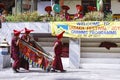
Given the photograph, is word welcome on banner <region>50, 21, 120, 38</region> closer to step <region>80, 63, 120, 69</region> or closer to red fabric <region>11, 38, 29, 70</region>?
step <region>80, 63, 120, 69</region>

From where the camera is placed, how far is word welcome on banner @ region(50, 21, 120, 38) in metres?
18.5

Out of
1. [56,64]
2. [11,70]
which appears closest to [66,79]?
[56,64]

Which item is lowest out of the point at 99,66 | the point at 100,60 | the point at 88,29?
the point at 99,66

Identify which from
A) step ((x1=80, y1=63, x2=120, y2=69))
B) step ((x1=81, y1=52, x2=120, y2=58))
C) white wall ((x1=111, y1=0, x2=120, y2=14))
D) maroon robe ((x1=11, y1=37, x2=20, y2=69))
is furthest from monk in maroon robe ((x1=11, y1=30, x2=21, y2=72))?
white wall ((x1=111, y1=0, x2=120, y2=14))

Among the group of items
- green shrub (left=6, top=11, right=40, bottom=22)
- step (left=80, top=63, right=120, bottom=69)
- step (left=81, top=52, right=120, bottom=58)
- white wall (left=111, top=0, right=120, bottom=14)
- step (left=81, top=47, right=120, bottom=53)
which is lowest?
step (left=80, top=63, right=120, bottom=69)

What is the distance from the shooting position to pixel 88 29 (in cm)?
1867

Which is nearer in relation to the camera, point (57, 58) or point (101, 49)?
point (57, 58)

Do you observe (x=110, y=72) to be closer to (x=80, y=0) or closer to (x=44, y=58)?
(x=44, y=58)

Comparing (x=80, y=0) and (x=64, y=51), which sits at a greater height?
(x=80, y=0)

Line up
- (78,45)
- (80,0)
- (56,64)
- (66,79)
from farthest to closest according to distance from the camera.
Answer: (80,0) → (78,45) → (56,64) → (66,79)

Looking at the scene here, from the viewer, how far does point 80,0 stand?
2500 cm

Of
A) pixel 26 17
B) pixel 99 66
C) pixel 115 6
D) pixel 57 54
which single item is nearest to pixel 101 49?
pixel 99 66

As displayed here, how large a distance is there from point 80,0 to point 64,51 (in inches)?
253

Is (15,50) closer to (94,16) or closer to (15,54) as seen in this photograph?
(15,54)
